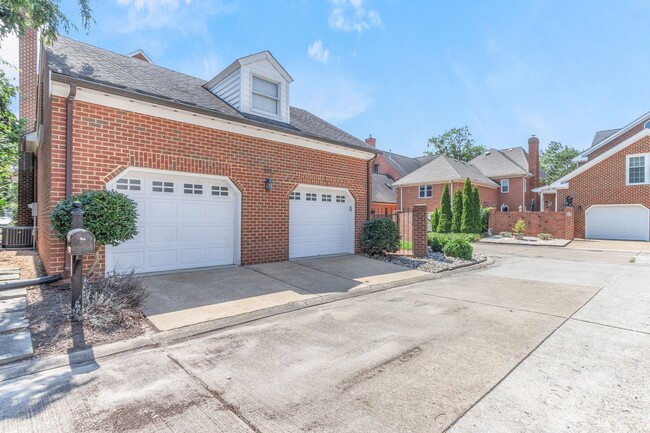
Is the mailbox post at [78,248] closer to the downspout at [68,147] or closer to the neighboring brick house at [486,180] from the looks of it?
the downspout at [68,147]

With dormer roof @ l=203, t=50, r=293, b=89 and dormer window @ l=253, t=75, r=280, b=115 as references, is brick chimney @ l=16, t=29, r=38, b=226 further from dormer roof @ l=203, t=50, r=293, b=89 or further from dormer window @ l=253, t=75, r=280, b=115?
dormer window @ l=253, t=75, r=280, b=115

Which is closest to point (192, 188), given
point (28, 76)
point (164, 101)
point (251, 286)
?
point (164, 101)

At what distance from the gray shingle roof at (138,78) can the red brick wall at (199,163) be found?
0.55 meters

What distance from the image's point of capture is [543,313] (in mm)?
5652

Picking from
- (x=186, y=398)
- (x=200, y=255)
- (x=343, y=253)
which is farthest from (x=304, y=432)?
(x=343, y=253)

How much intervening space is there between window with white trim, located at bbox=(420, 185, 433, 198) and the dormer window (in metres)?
21.5

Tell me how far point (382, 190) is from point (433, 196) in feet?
15.8

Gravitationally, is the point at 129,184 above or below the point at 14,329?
above

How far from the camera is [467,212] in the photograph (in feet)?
73.9

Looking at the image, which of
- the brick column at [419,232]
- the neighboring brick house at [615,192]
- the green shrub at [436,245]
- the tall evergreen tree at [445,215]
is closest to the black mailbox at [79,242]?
the brick column at [419,232]

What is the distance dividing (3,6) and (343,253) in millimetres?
9754

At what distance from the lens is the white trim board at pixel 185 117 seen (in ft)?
20.7

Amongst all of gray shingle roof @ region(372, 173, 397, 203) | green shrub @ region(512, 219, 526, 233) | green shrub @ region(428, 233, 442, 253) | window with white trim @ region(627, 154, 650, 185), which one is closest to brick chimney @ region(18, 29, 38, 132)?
green shrub @ region(428, 233, 442, 253)

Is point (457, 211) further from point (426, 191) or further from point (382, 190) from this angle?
point (382, 190)
